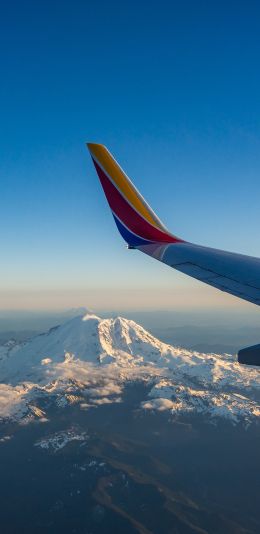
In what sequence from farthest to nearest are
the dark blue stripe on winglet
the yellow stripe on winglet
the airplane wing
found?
the dark blue stripe on winglet → the yellow stripe on winglet → the airplane wing

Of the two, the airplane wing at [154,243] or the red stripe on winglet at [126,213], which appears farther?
the red stripe on winglet at [126,213]

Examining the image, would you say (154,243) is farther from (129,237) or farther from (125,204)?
(125,204)

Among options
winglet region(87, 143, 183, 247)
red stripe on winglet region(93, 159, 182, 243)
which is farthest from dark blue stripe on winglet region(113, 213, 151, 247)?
red stripe on winglet region(93, 159, 182, 243)

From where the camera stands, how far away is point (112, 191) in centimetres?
1124

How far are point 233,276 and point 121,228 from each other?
438cm

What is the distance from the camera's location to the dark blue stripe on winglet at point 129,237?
11.9 meters

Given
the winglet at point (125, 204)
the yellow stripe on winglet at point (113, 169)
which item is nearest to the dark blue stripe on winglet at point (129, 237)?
the winglet at point (125, 204)

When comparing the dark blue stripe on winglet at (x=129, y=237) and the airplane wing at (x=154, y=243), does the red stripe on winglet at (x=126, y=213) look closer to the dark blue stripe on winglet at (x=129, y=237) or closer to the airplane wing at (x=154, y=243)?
the airplane wing at (x=154, y=243)

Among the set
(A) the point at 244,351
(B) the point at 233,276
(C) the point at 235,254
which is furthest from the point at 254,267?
(A) the point at 244,351

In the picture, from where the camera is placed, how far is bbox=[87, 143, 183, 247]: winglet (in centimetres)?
1104

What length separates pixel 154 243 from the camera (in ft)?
41.4

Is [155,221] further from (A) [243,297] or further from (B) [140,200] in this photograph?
(A) [243,297]

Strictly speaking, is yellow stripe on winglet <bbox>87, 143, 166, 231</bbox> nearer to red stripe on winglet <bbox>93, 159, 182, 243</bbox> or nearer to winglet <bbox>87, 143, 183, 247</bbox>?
winglet <bbox>87, 143, 183, 247</bbox>

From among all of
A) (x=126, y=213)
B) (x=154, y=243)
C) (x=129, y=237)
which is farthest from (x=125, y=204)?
(x=154, y=243)
